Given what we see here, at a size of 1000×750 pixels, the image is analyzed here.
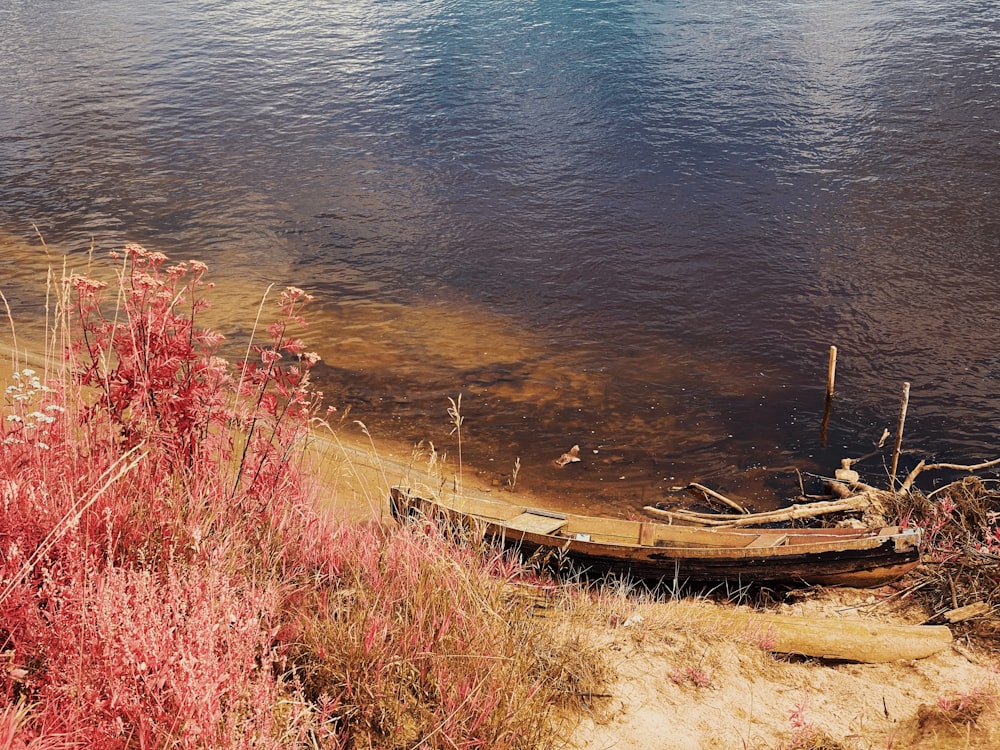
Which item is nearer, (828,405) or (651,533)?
(651,533)

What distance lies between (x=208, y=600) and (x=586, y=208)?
14300 millimetres

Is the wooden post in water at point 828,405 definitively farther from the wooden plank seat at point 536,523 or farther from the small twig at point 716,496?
the wooden plank seat at point 536,523

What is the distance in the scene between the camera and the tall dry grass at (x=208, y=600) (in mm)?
3096

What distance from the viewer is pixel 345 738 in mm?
3672

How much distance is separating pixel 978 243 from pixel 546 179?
7.88m

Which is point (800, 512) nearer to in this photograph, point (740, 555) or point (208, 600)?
point (740, 555)

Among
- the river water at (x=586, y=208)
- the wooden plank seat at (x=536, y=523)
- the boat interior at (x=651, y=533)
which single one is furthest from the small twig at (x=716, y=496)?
the wooden plank seat at (x=536, y=523)

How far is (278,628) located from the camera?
3715 mm

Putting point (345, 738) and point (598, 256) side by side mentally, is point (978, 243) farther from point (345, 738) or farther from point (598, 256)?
point (345, 738)

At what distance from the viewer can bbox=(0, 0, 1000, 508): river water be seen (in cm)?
1107

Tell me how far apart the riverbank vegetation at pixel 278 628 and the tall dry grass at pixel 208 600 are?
0.01m

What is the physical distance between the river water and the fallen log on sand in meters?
3.61

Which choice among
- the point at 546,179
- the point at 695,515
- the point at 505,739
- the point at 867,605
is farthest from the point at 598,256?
the point at 505,739

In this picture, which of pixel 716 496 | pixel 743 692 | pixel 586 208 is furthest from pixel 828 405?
pixel 586 208
